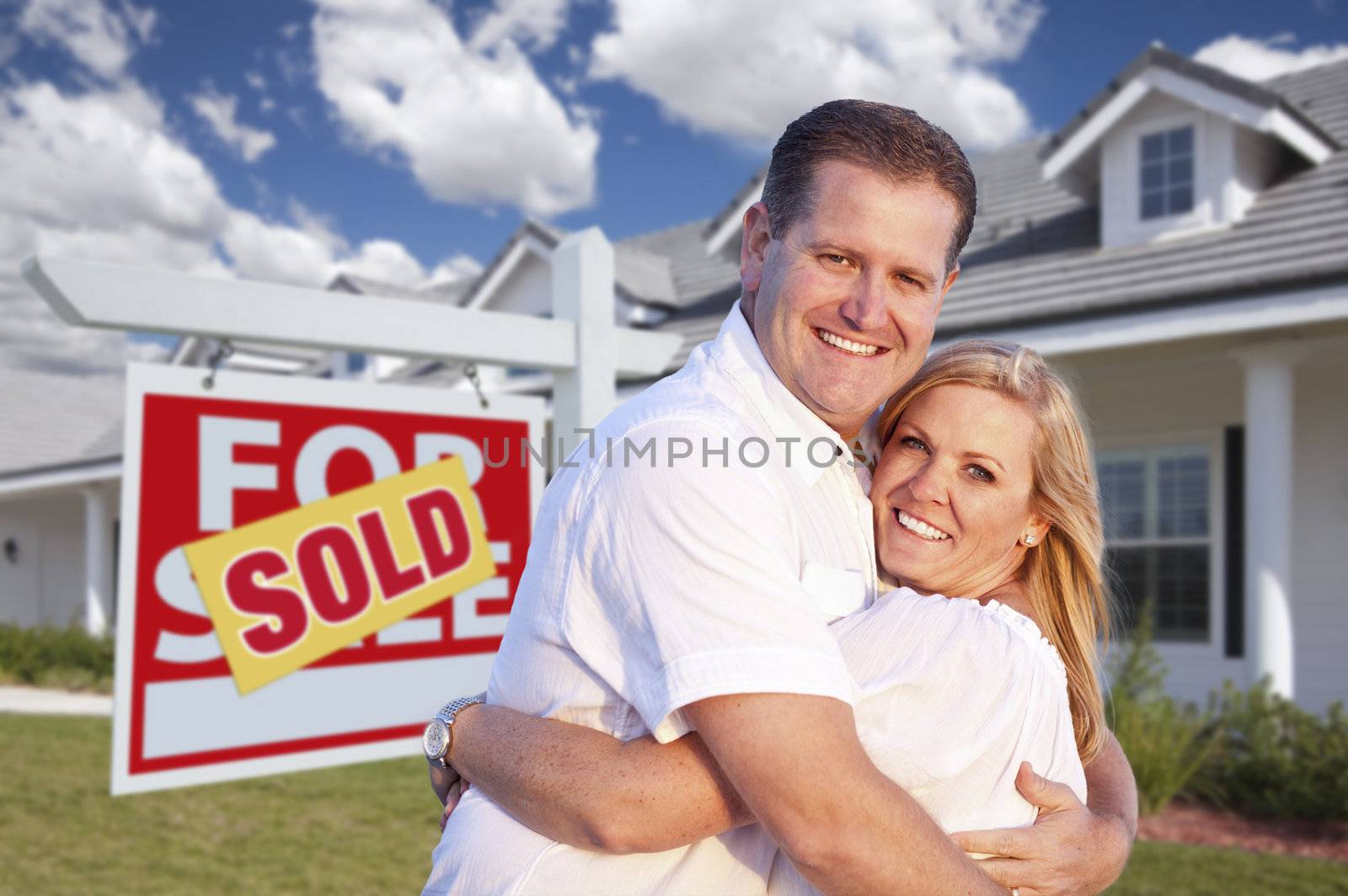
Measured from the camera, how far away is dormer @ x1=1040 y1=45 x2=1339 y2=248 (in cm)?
865

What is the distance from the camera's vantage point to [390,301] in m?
3.36

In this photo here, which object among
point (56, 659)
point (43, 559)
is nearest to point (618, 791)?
point (56, 659)

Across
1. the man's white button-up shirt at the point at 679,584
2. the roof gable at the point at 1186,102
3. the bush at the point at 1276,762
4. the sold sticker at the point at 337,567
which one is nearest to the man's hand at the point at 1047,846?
the man's white button-up shirt at the point at 679,584

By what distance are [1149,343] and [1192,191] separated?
177 centimetres

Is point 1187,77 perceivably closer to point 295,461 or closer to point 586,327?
point 586,327

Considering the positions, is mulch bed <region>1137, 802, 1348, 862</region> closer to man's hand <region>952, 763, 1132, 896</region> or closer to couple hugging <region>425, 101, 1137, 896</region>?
couple hugging <region>425, 101, 1137, 896</region>

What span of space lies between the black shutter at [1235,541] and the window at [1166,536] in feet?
0.91

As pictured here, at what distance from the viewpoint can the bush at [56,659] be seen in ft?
50.3

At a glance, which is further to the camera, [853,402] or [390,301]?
[390,301]

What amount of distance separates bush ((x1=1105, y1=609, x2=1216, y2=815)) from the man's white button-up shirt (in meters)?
5.65

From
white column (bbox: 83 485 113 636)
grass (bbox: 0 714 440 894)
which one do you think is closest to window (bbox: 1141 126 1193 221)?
grass (bbox: 0 714 440 894)

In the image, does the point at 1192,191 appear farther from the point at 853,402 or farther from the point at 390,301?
the point at 853,402

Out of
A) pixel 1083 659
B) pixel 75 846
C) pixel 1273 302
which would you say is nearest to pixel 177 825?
pixel 75 846

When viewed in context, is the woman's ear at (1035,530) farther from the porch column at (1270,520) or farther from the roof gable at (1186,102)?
the roof gable at (1186,102)
